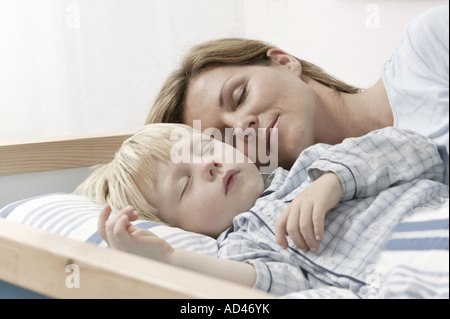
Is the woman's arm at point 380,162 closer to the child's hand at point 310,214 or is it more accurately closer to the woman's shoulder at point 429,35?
the child's hand at point 310,214

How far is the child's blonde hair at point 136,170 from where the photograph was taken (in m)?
0.95

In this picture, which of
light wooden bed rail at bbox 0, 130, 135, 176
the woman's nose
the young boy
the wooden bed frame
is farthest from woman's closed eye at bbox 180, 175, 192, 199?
light wooden bed rail at bbox 0, 130, 135, 176

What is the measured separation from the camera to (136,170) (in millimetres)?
958

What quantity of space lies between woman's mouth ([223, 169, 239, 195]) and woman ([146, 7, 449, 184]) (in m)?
0.15

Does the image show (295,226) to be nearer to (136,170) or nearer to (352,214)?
(352,214)

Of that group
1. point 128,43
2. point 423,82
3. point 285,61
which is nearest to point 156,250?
point 423,82

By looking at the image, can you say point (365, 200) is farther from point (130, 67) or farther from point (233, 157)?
point (130, 67)

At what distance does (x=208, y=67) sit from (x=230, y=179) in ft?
1.13

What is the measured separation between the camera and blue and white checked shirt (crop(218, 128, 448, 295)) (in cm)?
74

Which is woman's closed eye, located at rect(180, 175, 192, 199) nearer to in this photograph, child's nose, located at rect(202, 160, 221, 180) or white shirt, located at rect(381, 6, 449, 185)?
child's nose, located at rect(202, 160, 221, 180)

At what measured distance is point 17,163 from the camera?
4.24 feet

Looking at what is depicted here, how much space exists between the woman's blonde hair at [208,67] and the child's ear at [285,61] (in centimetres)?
1

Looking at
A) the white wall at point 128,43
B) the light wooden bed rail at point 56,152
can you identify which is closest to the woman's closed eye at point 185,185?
the light wooden bed rail at point 56,152
